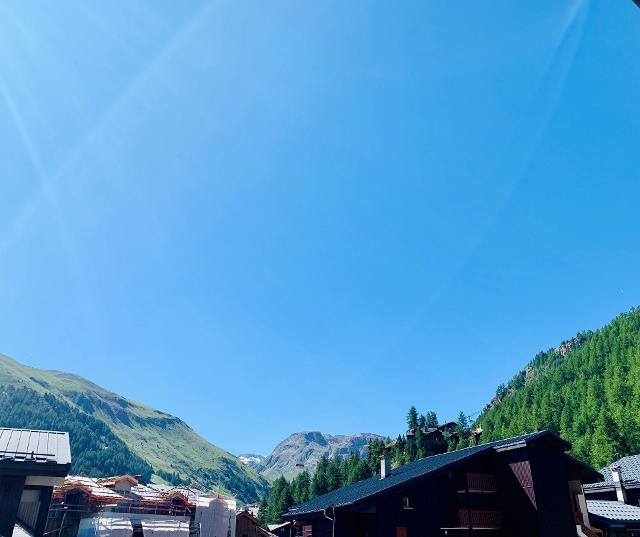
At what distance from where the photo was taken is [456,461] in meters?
29.8

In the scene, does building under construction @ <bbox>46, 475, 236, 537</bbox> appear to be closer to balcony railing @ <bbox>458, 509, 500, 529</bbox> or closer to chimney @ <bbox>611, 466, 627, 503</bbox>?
balcony railing @ <bbox>458, 509, 500, 529</bbox>

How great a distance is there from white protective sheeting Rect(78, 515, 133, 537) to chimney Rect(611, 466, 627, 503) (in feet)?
114

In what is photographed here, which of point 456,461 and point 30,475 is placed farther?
point 456,461

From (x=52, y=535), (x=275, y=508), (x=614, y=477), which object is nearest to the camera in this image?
(x=614, y=477)

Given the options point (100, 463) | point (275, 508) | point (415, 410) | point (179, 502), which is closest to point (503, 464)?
point (179, 502)

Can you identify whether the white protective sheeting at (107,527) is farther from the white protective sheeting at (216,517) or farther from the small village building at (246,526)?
the small village building at (246,526)

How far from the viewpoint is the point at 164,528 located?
38438 millimetres

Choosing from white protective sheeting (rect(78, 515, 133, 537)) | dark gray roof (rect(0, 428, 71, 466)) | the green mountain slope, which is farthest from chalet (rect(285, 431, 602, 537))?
the green mountain slope

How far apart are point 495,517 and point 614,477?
13.8 m

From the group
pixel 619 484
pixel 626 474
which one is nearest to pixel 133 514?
pixel 619 484

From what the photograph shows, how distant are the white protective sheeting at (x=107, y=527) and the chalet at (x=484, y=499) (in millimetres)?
14893

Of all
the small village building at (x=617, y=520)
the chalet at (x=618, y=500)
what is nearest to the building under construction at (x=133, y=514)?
the small village building at (x=617, y=520)

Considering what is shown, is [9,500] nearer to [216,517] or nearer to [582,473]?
[582,473]

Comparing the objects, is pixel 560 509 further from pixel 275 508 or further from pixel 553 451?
pixel 275 508
